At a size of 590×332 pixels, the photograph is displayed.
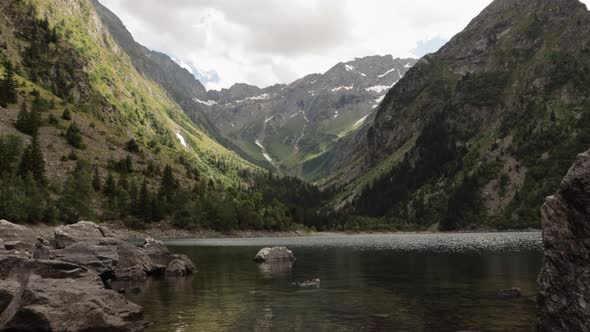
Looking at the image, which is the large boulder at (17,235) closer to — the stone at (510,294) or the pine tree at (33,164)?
the stone at (510,294)

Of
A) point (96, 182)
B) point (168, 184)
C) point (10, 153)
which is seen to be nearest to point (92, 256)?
point (10, 153)

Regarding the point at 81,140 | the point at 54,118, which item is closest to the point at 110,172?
the point at 81,140

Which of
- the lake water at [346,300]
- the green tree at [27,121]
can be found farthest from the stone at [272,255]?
the green tree at [27,121]

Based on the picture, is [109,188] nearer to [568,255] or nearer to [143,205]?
[143,205]

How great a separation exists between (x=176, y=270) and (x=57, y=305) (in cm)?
3141

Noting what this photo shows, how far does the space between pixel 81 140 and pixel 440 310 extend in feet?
546

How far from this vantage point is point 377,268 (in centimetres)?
6662

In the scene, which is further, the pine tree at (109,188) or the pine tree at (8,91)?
the pine tree at (8,91)

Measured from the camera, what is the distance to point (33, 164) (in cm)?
13950

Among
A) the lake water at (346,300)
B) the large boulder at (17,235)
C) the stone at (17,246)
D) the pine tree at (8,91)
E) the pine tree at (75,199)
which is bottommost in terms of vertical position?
the lake water at (346,300)

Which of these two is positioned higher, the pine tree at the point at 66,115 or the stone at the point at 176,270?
the pine tree at the point at 66,115

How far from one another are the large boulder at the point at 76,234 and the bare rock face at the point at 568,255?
46750 millimetres

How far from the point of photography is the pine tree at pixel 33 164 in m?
137

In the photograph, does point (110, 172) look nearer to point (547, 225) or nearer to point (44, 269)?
point (44, 269)
